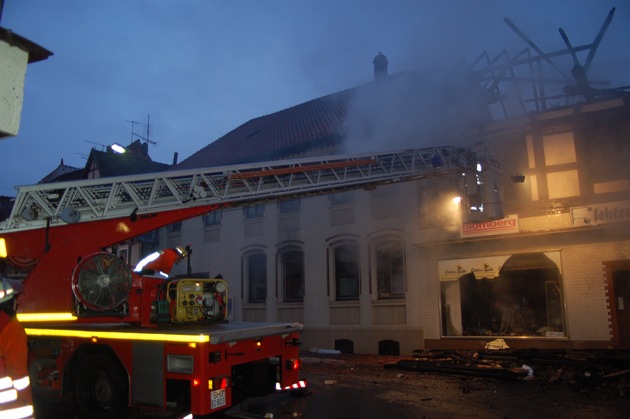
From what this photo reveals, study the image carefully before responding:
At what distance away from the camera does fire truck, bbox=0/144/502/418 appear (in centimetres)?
556

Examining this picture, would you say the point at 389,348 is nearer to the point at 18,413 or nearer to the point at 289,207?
the point at 289,207

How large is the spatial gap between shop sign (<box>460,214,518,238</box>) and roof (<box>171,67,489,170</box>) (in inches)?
93.5

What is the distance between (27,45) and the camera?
2.54 metres

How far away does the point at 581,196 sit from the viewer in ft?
36.6

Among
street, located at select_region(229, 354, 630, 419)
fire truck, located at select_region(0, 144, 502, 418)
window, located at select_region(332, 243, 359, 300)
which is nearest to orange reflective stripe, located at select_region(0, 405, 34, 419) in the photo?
fire truck, located at select_region(0, 144, 502, 418)

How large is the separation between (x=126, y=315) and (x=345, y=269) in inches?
342

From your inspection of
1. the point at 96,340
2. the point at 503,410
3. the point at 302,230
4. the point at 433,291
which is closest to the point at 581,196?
the point at 433,291

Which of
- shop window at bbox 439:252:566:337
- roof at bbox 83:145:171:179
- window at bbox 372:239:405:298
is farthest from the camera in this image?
roof at bbox 83:145:171:179

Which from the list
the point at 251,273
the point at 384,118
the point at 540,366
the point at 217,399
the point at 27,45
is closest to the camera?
the point at 27,45

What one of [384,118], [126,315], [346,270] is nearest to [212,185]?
[126,315]

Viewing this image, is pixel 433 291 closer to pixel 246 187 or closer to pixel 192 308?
→ pixel 246 187

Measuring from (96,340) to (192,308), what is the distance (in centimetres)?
127

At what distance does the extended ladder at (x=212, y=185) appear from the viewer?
6.52 m

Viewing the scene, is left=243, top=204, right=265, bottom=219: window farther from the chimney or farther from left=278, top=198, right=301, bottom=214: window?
the chimney
